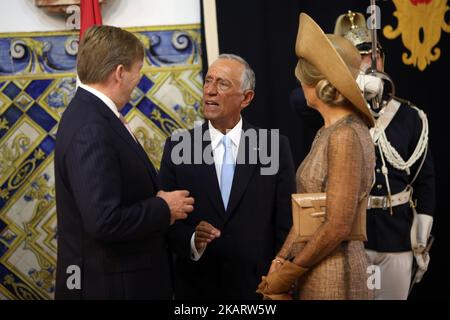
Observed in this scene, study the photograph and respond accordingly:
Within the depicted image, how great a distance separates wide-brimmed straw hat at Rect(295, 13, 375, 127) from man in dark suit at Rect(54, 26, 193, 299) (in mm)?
530

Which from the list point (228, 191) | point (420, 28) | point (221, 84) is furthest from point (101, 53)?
point (420, 28)

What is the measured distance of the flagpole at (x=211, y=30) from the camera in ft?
11.0

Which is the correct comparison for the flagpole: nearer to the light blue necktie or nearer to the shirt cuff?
the light blue necktie

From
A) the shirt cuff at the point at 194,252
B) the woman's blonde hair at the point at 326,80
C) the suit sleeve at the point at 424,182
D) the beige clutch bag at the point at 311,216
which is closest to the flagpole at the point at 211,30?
the suit sleeve at the point at 424,182

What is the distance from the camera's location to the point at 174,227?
2445mm

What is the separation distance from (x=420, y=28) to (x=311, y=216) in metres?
2.09

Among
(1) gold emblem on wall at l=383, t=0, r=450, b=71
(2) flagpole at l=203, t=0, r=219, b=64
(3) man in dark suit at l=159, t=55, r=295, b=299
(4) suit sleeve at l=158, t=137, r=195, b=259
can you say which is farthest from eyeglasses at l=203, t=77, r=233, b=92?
(1) gold emblem on wall at l=383, t=0, r=450, b=71

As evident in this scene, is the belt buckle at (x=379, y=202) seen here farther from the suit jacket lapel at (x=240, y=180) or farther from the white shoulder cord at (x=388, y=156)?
the suit jacket lapel at (x=240, y=180)

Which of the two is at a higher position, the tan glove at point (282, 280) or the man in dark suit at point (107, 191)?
the man in dark suit at point (107, 191)

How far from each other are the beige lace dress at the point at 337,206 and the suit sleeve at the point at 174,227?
0.46 meters

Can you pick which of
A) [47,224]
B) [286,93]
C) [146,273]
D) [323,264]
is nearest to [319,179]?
[323,264]

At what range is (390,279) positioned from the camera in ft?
9.65

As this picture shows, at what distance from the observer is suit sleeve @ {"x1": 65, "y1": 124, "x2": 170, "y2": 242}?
75.7 inches

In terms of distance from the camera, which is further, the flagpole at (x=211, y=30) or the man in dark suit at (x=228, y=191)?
the flagpole at (x=211, y=30)
